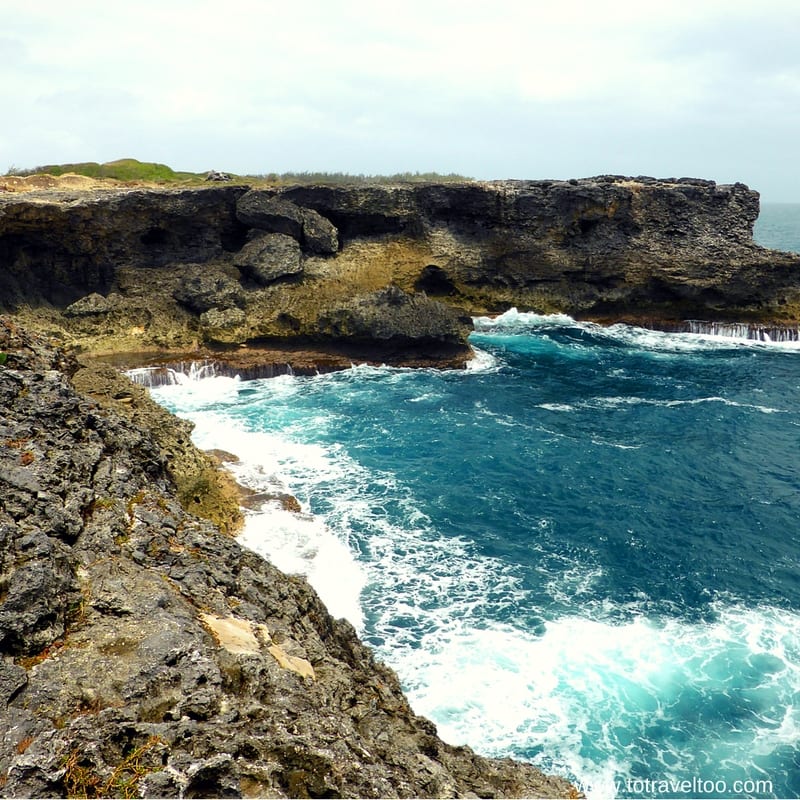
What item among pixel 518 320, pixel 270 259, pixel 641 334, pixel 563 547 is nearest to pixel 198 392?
pixel 270 259

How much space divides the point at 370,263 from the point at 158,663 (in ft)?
173

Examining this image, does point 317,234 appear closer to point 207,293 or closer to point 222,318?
point 207,293

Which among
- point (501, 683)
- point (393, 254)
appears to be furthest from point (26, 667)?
point (393, 254)

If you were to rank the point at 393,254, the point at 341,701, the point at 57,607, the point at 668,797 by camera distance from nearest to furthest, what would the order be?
the point at 57,607
the point at 341,701
the point at 668,797
the point at 393,254

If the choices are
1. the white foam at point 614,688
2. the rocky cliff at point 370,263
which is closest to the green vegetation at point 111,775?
the white foam at point 614,688

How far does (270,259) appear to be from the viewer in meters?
55.0

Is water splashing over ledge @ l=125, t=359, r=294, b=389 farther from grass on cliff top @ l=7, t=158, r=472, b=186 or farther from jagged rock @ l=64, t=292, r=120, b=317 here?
grass on cliff top @ l=7, t=158, r=472, b=186

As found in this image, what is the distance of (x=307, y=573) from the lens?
2395 centimetres

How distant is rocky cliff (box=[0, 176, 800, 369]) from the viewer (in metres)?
51.1

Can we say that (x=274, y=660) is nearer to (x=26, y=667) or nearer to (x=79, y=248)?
(x=26, y=667)

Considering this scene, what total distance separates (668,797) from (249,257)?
50.1 m

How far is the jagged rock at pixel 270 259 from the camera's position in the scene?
54.8m

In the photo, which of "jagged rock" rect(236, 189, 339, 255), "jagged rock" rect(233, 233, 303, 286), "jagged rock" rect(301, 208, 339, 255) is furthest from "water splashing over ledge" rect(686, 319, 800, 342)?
"jagged rock" rect(233, 233, 303, 286)

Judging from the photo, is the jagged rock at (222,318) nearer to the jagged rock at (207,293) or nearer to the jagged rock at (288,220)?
the jagged rock at (207,293)
